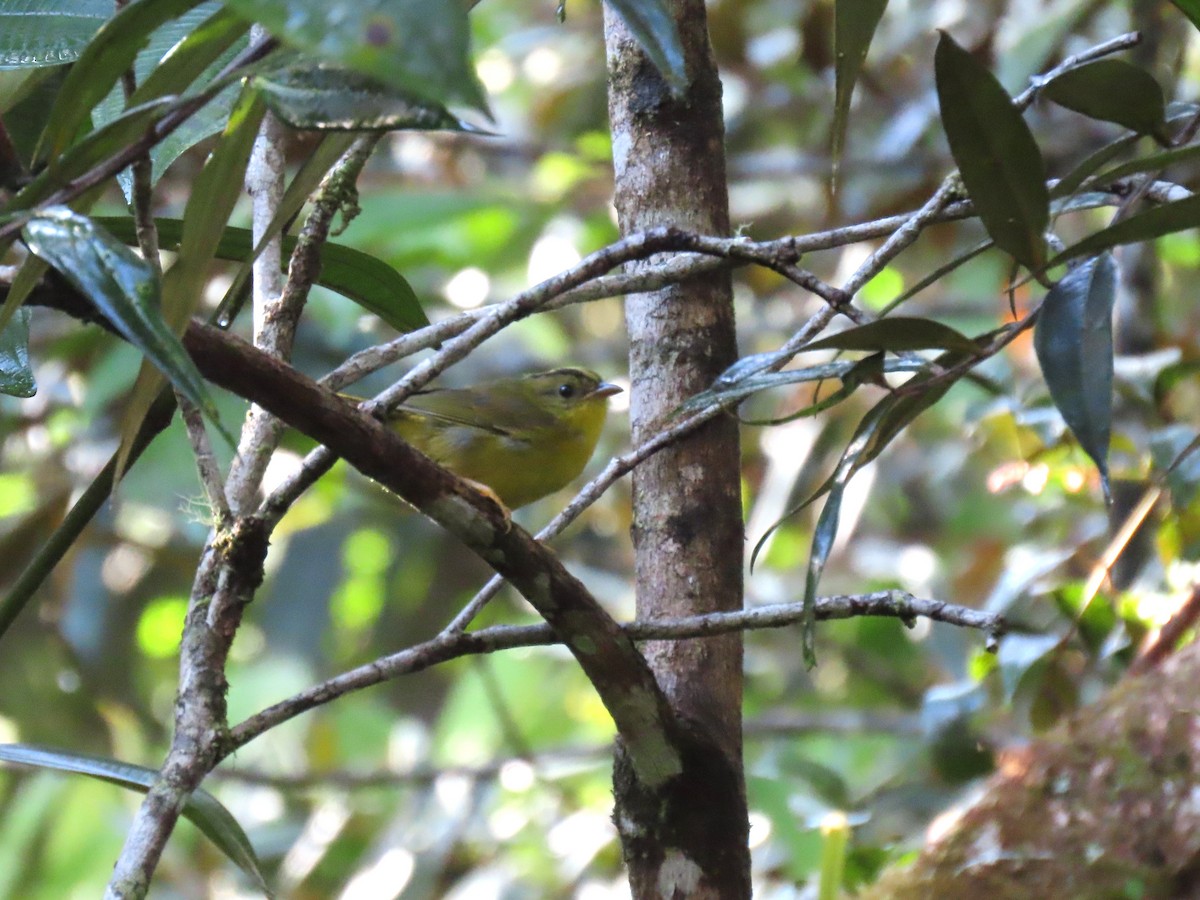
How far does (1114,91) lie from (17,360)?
53.0 inches

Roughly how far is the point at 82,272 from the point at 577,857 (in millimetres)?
3744

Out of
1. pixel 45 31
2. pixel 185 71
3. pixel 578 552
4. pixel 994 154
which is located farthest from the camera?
pixel 578 552

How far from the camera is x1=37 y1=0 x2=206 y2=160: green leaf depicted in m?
0.98

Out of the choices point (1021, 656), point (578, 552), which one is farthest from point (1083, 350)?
point (578, 552)

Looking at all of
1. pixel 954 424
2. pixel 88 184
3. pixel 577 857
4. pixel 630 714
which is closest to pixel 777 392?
pixel 954 424

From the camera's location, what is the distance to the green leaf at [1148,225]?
122 centimetres

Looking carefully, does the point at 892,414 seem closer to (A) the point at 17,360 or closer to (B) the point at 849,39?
(B) the point at 849,39

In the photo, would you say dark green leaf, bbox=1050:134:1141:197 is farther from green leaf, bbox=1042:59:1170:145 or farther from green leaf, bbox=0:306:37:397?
green leaf, bbox=0:306:37:397

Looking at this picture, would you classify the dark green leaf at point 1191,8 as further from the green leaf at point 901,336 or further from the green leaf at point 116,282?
the green leaf at point 116,282

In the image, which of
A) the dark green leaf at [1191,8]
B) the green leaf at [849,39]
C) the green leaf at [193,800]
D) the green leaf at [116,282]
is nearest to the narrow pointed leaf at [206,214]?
the green leaf at [116,282]

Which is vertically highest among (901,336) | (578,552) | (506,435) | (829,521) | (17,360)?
(578,552)

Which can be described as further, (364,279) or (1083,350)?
(364,279)

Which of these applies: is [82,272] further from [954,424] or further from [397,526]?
[954,424]

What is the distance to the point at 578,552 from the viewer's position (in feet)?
18.4
